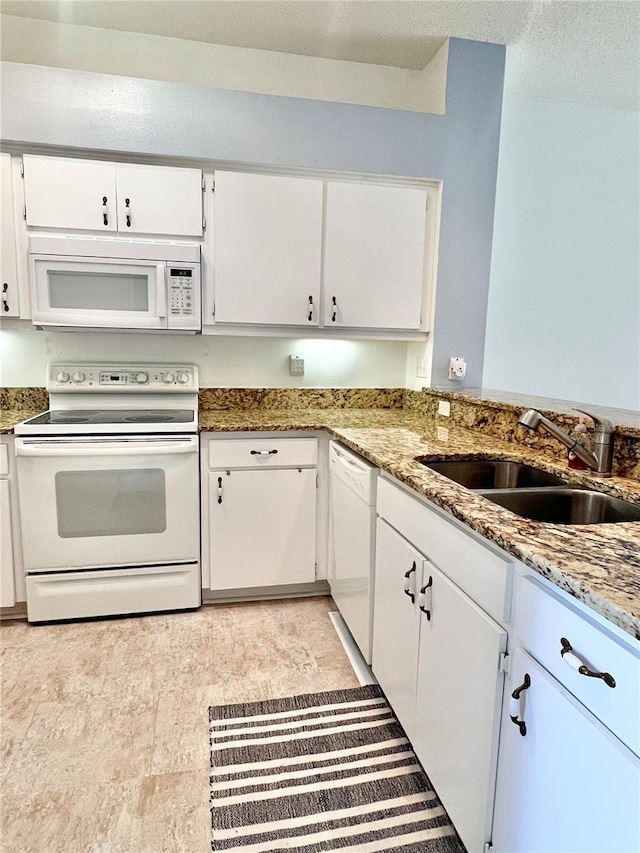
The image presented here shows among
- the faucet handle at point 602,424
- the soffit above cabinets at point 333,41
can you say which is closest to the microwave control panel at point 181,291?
the soffit above cabinets at point 333,41

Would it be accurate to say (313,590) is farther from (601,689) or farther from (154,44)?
→ (154,44)

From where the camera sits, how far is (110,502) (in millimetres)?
2301

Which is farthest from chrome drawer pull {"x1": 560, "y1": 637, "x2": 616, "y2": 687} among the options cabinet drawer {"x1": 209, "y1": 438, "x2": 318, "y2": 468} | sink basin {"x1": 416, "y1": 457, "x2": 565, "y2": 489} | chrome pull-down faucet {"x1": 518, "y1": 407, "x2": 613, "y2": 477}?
cabinet drawer {"x1": 209, "y1": 438, "x2": 318, "y2": 468}

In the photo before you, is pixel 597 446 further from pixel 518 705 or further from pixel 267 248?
pixel 267 248

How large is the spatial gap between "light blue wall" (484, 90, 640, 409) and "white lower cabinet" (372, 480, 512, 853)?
177 cm

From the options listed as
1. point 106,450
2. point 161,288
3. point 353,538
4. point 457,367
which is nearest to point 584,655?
point 353,538

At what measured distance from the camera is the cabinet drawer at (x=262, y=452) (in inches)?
94.3

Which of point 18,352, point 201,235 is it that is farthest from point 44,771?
point 201,235

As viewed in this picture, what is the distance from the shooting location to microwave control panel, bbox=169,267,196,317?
2408 millimetres

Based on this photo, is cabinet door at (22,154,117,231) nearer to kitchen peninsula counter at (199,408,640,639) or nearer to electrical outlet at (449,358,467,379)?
kitchen peninsula counter at (199,408,640,639)

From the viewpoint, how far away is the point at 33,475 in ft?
7.25

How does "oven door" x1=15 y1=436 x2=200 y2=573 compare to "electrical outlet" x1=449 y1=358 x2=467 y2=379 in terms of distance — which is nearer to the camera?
"oven door" x1=15 y1=436 x2=200 y2=573

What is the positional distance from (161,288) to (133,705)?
175 centimetres

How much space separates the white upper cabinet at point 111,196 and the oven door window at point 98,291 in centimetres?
22
